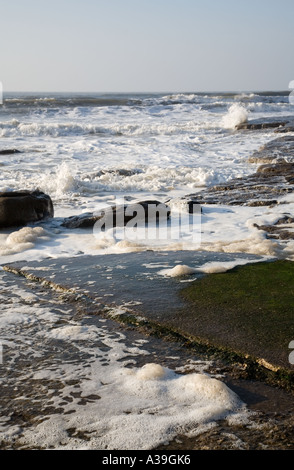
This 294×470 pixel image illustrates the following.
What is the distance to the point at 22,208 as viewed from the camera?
23.0ft

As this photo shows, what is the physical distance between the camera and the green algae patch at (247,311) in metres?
3.06

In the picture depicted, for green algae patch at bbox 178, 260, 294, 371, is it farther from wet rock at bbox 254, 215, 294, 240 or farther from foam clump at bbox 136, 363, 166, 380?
wet rock at bbox 254, 215, 294, 240

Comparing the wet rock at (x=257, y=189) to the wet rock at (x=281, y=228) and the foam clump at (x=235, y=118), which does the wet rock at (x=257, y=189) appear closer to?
the wet rock at (x=281, y=228)

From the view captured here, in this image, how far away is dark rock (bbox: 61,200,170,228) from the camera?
680 cm

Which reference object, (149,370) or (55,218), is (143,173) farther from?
(149,370)

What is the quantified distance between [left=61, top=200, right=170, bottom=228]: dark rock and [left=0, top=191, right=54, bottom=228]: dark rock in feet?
1.29

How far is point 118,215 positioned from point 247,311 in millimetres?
3691

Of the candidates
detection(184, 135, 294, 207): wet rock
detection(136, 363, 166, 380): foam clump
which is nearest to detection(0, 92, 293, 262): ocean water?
detection(184, 135, 294, 207): wet rock

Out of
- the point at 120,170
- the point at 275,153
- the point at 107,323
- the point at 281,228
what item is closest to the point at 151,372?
the point at 107,323

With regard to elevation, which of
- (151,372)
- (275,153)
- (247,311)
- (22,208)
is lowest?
(151,372)

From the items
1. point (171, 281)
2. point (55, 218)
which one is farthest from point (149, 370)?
point (55, 218)

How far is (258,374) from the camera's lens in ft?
9.31

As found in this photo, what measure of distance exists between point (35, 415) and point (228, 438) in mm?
906

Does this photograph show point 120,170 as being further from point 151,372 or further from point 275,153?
point 151,372
